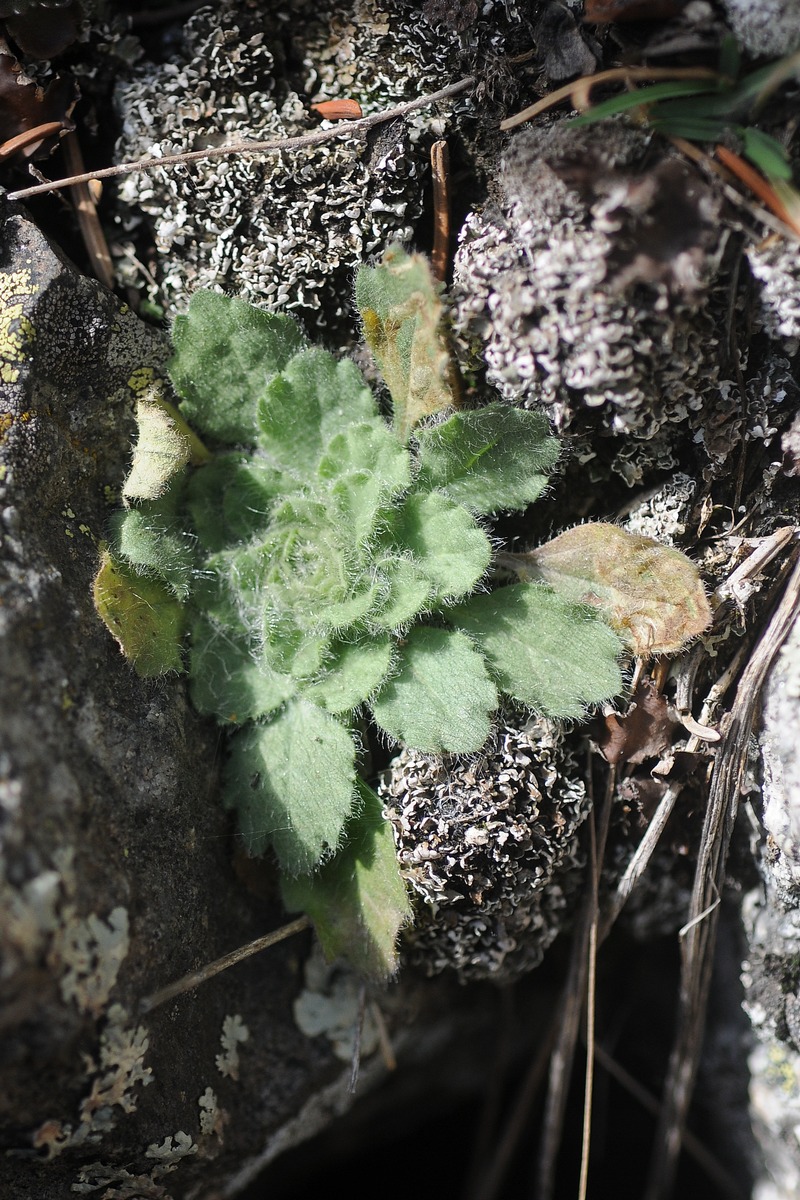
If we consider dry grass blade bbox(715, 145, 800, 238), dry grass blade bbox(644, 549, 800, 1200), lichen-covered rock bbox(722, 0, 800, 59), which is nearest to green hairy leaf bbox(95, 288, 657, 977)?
dry grass blade bbox(644, 549, 800, 1200)

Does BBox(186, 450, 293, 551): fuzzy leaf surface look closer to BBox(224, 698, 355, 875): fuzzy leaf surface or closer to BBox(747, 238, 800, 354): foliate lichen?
BBox(224, 698, 355, 875): fuzzy leaf surface

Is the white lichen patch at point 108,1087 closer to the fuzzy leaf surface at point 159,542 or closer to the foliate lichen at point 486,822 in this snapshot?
the foliate lichen at point 486,822

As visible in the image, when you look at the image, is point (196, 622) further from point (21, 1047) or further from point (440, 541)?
point (21, 1047)

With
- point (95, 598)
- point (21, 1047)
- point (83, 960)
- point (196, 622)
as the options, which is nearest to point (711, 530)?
point (196, 622)

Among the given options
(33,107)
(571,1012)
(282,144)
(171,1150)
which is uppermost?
(33,107)

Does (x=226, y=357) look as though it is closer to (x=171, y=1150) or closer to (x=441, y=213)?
(x=441, y=213)

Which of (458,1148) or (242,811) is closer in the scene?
(242,811)

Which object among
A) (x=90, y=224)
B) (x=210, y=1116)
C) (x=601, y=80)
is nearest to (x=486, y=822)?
(x=210, y=1116)
